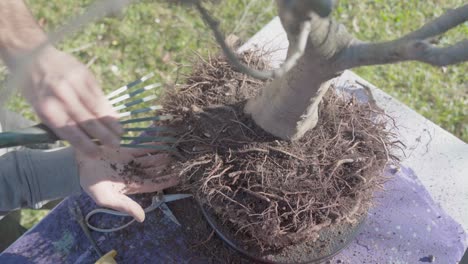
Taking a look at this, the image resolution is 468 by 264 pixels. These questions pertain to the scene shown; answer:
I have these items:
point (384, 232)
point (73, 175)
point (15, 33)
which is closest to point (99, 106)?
point (15, 33)

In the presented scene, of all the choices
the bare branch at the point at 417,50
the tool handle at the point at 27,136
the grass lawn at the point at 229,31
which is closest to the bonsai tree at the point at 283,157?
the bare branch at the point at 417,50

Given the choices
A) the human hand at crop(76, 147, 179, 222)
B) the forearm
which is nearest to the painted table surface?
the human hand at crop(76, 147, 179, 222)

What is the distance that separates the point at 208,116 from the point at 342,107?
363mm

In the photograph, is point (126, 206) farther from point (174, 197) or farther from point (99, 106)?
point (99, 106)

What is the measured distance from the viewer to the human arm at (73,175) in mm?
1312

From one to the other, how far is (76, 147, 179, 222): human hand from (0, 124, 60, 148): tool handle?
26cm

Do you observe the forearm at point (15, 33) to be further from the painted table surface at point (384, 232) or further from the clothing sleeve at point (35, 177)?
the painted table surface at point (384, 232)

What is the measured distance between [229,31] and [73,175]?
3.94 ft

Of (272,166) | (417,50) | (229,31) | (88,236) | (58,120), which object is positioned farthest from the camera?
(229,31)

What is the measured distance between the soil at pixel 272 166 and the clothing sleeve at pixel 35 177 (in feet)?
1.13

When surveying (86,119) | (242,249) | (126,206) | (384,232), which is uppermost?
(86,119)

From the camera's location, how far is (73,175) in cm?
135

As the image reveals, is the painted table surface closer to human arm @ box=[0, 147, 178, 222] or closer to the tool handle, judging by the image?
human arm @ box=[0, 147, 178, 222]

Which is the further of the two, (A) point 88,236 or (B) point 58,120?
(A) point 88,236
